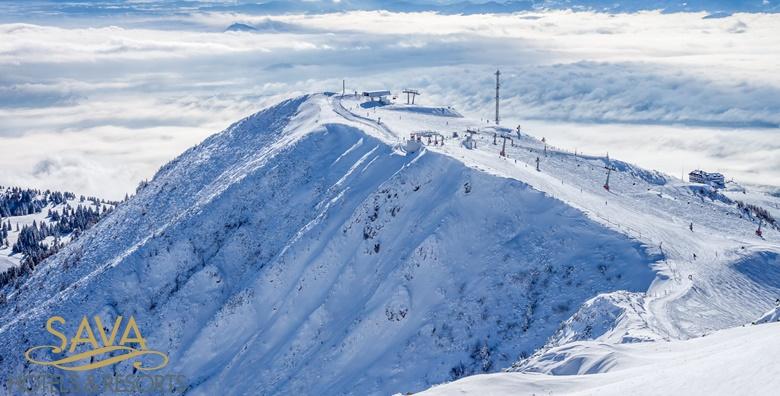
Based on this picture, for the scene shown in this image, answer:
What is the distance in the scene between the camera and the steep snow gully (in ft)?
251

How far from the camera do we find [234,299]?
98500 millimetres

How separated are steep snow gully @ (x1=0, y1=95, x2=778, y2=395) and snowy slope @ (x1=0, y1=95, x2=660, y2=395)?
205 mm

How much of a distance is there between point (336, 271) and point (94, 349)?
33474 millimetres

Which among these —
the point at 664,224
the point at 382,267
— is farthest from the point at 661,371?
the point at 382,267

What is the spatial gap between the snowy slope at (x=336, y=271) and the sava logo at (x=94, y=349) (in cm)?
166

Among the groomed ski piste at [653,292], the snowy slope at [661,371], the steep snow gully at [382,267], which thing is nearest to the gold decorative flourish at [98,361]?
the steep snow gully at [382,267]

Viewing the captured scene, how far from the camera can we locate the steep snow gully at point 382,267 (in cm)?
7638

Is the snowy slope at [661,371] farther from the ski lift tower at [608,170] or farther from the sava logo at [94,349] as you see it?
the sava logo at [94,349]

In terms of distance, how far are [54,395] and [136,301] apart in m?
14.7

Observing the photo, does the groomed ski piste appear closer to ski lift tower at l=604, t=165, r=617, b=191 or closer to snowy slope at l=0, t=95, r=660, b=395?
ski lift tower at l=604, t=165, r=617, b=191

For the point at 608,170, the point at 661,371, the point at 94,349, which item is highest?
the point at 661,371

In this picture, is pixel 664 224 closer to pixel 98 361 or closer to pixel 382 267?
pixel 382 267

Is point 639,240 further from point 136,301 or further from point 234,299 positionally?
point 136,301

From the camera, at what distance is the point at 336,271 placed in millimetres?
94500
